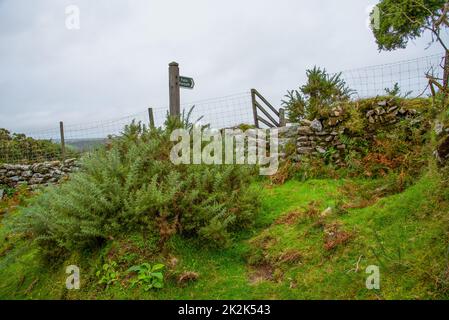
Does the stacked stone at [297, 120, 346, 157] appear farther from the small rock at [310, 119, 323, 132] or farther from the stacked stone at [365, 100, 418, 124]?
the stacked stone at [365, 100, 418, 124]

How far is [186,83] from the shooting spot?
761 cm

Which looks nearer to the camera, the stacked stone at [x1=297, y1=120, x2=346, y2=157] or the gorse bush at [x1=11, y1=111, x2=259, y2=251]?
the gorse bush at [x1=11, y1=111, x2=259, y2=251]

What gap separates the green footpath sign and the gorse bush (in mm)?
2885

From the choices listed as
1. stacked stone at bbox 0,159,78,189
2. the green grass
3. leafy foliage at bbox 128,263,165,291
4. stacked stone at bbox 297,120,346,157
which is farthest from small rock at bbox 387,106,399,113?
stacked stone at bbox 0,159,78,189

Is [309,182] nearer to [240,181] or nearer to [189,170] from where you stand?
[240,181]

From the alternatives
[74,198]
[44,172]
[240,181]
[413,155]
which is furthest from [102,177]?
[44,172]

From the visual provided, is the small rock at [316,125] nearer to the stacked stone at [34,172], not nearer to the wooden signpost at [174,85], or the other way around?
the wooden signpost at [174,85]

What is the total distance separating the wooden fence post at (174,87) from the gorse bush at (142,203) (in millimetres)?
2570

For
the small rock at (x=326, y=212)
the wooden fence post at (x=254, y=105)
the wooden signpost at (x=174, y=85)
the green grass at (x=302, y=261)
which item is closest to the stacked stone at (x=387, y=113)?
the green grass at (x=302, y=261)

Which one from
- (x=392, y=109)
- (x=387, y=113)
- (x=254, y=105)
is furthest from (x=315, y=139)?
(x=254, y=105)

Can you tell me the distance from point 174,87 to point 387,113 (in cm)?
458

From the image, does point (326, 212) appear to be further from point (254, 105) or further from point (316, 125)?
point (254, 105)

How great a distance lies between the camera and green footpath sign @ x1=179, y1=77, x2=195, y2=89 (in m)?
7.54

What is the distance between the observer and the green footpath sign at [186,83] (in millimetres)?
7539
